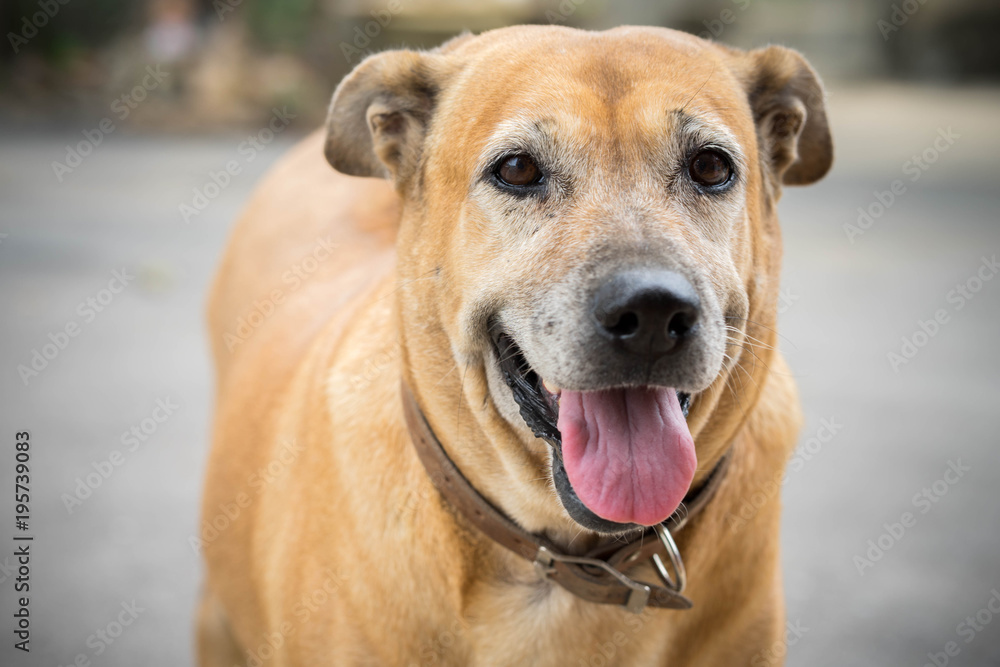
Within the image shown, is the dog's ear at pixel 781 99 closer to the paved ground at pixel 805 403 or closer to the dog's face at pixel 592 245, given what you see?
the dog's face at pixel 592 245

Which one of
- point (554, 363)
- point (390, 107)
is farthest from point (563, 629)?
point (390, 107)

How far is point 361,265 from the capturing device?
9.44 feet

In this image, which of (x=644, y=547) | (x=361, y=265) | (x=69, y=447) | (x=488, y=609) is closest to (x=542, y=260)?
(x=644, y=547)

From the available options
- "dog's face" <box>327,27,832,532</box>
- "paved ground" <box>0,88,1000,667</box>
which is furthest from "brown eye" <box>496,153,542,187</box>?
"paved ground" <box>0,88,1000,667</box>

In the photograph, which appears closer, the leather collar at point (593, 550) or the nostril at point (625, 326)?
the nostril at point (625, 326)

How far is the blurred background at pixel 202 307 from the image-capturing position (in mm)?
3488

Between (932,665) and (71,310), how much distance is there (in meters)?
5.23

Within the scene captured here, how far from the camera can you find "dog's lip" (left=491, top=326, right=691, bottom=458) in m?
1.89

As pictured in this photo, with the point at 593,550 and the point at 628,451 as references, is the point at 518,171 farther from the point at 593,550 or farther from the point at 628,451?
the point at 593,550

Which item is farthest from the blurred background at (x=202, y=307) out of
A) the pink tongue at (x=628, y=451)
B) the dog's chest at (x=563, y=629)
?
the pink tongue at (x=628, y=451)

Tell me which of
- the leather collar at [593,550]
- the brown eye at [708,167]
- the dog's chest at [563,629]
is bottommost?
the dog's chest at [563,629]

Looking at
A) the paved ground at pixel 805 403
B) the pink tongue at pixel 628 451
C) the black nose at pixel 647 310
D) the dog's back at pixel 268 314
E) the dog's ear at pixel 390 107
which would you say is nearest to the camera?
Answer: the black nose at pixel 647 310

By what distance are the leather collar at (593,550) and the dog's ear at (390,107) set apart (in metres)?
0.72

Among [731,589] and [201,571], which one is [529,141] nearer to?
[731,589]
